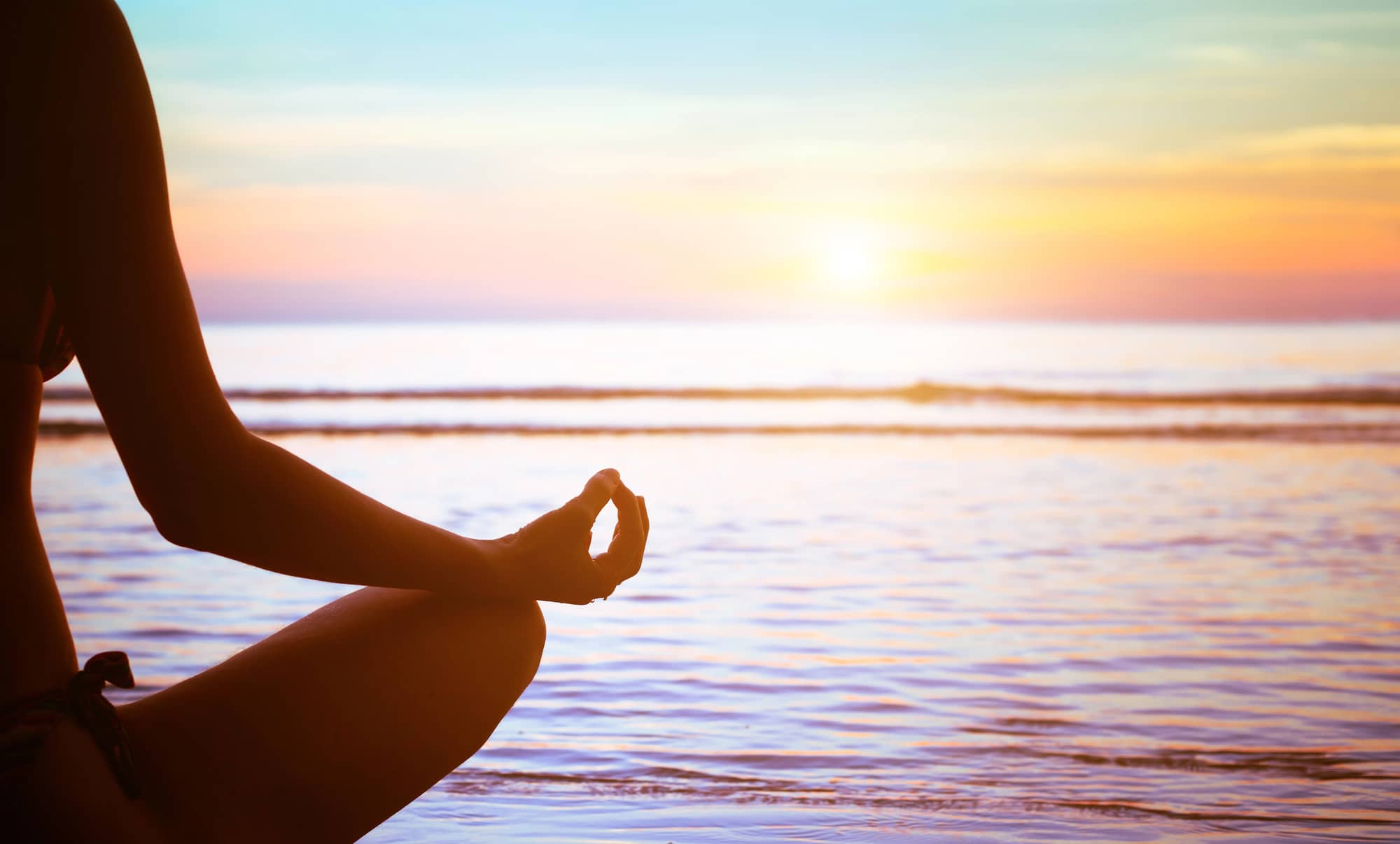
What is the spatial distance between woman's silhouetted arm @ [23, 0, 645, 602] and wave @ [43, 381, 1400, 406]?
23.8 meters

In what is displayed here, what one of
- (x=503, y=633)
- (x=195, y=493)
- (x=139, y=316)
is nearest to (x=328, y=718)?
(x=503, y=633)

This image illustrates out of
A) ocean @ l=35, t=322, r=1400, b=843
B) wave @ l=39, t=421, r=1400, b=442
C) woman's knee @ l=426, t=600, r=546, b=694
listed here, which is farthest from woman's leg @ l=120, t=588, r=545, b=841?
wave @ l=39, t=421, r=1400, b=442

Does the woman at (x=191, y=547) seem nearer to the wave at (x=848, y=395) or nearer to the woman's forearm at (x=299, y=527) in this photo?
the woman's forearm at (x=299, y=527)

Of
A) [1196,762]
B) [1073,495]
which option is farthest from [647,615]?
[1073,495]

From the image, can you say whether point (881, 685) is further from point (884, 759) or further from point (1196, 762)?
point (1196, 762)

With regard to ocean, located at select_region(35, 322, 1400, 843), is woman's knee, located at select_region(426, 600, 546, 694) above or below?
above

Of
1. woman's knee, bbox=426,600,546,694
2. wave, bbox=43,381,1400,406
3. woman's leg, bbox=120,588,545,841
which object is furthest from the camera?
wave, bbox=43,381,1400,406

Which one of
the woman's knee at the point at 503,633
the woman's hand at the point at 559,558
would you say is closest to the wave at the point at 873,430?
the woman's knee at the point at 503,633

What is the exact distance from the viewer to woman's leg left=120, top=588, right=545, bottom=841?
117cm

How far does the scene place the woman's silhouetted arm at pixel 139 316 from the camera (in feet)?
3.23

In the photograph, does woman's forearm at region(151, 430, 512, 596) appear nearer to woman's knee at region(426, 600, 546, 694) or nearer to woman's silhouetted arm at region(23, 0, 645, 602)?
woman's silhouetted arm at region(23, 0, 645, 602)

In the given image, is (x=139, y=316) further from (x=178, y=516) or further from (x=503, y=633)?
(x=503, y=633)

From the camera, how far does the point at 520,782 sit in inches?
149

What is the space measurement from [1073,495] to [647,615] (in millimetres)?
6284
